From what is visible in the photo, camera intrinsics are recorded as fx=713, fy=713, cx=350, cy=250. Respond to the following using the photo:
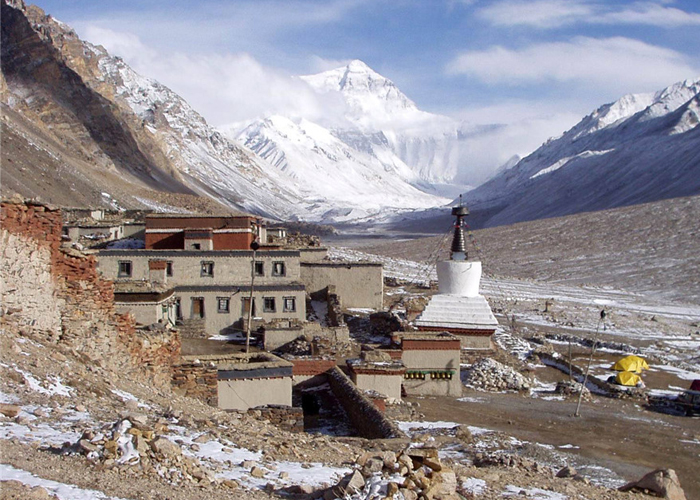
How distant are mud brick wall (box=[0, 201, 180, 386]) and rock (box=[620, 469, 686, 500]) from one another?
797 cm

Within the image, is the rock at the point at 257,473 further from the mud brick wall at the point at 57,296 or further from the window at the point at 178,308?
the window at the point at 178,308

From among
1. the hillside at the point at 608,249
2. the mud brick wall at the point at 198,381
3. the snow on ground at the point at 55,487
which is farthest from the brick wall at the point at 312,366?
the hillside at the point at 608,249

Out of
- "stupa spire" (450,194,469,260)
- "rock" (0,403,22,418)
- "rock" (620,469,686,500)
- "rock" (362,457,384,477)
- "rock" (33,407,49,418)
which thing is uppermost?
"stupa spire" (450,194,469,260)

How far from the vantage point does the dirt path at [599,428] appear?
14602 millimetres

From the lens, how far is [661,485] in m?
9.05

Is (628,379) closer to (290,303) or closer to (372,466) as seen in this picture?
(290,303)

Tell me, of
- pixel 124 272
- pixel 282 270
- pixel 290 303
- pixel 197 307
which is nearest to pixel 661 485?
pixel 290 303

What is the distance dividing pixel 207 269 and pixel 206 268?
58mm

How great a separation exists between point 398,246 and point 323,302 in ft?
248

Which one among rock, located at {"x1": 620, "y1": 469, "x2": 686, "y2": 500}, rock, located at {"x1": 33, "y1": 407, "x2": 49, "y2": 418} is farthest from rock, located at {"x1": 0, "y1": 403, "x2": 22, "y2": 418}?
rock, located at {"x1": 620, "y1": 469, "x2": 686, "y2": 500}

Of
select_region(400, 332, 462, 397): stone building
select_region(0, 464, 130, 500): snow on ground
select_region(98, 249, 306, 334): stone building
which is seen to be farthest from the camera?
select_region(98, 249, 306, 334): stone building

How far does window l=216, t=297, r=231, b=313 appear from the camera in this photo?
92.1 feet

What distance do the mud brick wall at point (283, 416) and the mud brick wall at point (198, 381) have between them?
3.23 feet

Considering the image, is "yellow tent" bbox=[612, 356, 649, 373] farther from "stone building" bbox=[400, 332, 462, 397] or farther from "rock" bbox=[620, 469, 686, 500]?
"rock" bbox=[620, 469, 686, 500]
